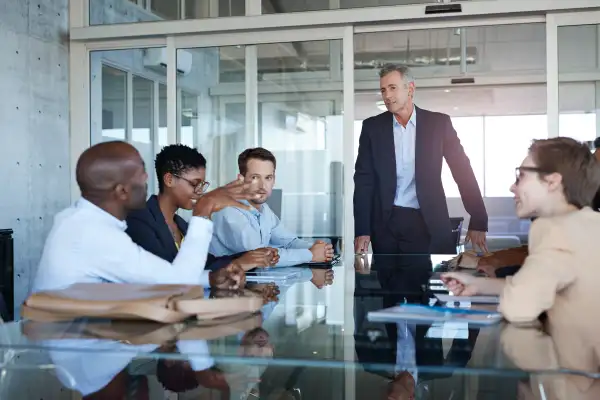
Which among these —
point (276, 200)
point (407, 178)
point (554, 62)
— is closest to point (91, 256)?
point (407, 178)

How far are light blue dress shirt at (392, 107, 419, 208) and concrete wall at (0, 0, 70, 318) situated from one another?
288 cm

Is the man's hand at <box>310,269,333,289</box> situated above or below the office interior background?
below

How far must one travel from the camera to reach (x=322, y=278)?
266 cm

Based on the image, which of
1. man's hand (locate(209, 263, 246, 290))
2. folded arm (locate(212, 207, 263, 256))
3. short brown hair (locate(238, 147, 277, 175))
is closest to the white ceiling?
short brown hair (locate(238, 147, 277, 175))

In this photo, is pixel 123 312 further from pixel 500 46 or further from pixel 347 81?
pixel 500 46

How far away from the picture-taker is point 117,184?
1.85 meters

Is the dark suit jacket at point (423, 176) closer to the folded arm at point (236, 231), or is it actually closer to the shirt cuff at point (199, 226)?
the folded arm at point (236, 231)

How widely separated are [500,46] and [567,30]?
2925 millimetres

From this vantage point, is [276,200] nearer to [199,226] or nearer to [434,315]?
[199,226]

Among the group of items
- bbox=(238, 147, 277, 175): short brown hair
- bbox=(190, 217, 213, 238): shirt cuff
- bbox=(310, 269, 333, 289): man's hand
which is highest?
bbox=(238, 147, 277, 175): short brown hair

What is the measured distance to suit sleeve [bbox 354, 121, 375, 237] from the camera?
4.39 m

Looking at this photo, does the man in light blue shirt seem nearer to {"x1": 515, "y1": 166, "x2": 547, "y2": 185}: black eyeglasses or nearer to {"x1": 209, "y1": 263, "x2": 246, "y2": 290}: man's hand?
{"x1": 209, "y1": 263, "x2": 246, "y2": 290}: man's hand

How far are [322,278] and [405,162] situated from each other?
198cm

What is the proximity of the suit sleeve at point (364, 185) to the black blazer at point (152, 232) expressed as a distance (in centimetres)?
181
